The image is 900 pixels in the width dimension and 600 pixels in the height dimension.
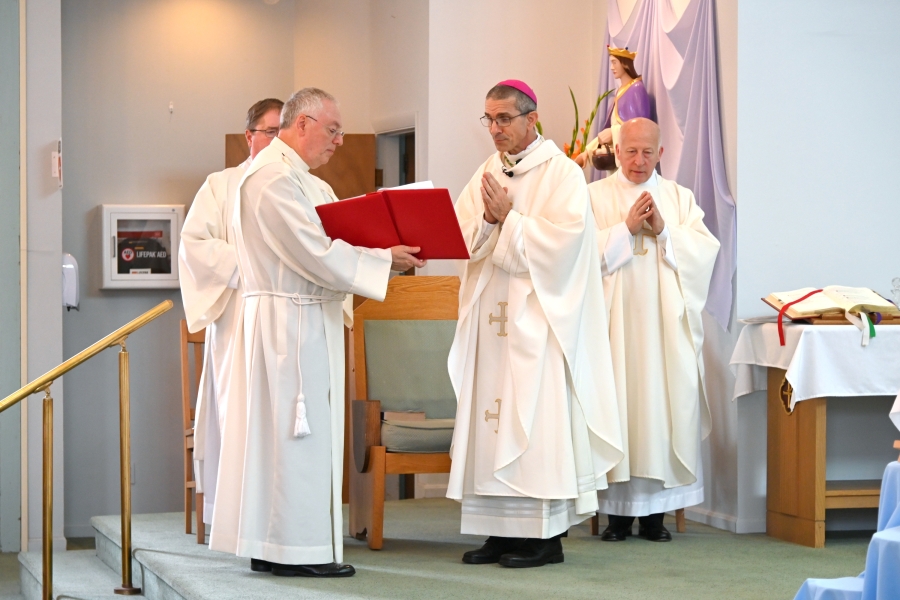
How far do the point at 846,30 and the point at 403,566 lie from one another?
345cm

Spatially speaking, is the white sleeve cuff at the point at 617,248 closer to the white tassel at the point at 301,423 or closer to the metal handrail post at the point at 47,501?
the white tassel at the point at 301,423

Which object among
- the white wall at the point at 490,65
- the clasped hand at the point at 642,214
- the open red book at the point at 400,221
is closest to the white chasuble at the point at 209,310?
the open red book at the point at 400,221

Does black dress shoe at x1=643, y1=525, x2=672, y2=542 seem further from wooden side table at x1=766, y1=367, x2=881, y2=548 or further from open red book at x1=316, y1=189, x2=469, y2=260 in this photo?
open red book at x1=316, y1=189, x2=469, y2=260

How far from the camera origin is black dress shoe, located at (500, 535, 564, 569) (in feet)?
13.5

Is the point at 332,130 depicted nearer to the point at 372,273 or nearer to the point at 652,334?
the point at 372,273

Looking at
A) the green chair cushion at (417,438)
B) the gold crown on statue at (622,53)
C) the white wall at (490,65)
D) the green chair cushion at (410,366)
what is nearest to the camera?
the green chair cushion at (417,438)

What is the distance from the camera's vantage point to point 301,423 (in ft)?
12.5

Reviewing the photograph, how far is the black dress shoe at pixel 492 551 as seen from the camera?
426 centimetres

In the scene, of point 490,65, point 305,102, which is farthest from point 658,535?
point 490,65

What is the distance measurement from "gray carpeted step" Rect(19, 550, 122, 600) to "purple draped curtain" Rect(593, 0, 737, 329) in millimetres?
3168

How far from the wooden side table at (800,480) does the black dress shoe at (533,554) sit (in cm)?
133

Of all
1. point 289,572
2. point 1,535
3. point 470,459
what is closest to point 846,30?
point 470,459

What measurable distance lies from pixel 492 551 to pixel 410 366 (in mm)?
1090

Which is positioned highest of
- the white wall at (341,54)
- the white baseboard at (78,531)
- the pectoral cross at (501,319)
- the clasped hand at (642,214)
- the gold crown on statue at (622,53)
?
the white wall at (341,54)
